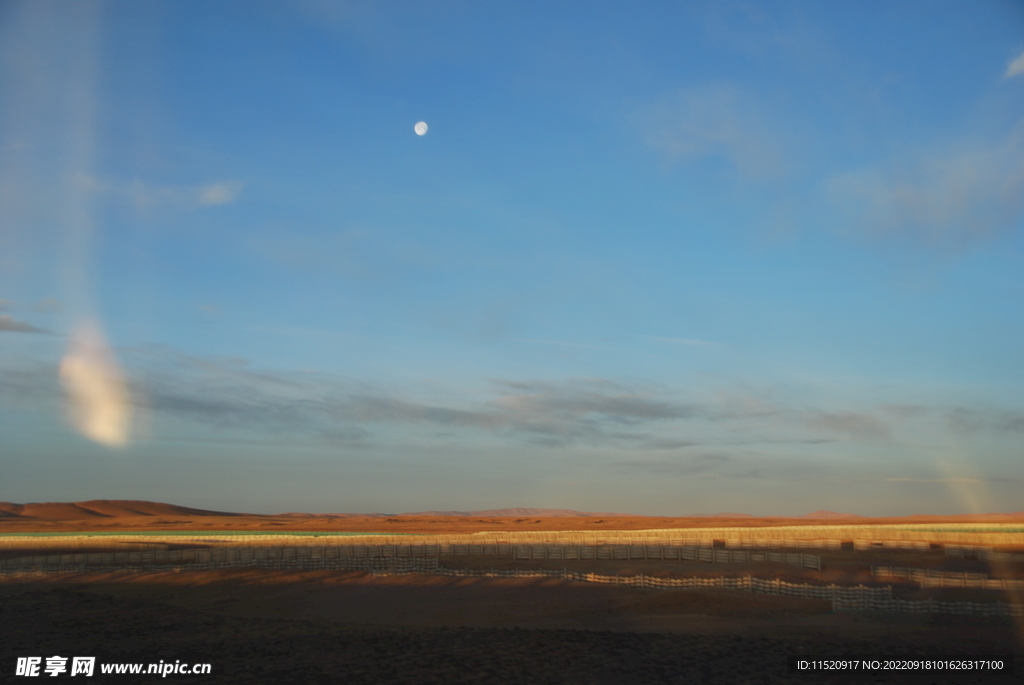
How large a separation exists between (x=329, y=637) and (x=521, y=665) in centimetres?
729

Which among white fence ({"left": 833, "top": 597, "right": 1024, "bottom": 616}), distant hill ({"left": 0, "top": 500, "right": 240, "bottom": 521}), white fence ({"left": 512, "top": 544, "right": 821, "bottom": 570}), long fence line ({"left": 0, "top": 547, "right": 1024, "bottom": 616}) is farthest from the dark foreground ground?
distant hill ({"left": 0, "top": 500, "right": 240, "bottom": 521})

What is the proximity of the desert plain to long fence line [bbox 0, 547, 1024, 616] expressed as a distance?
1.89 ft

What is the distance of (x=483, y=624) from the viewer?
1002 inches

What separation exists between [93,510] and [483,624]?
173 m

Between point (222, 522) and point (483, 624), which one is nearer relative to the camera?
point (483, 624)

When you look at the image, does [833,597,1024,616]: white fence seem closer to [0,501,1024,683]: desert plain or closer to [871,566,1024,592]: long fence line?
[0,501,1024,683]: desert plain

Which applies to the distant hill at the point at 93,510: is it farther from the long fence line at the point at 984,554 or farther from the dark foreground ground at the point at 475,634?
the long fence line at the point at 984,554

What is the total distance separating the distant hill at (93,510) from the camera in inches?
6088

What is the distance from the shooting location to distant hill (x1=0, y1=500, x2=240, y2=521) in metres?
155

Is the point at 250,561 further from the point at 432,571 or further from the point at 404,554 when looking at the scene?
the point at 432,571

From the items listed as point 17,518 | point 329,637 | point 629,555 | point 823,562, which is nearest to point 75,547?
point 629,555

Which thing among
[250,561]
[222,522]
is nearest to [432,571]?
[250,561]

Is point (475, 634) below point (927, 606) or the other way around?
below

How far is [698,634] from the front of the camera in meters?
22.6
